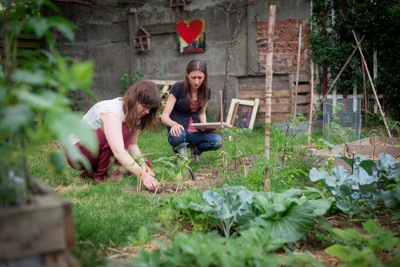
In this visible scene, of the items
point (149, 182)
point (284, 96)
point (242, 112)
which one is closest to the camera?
point (149, 182)

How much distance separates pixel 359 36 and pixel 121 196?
6.00m

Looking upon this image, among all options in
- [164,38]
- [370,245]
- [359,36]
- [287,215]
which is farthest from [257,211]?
[164,38]

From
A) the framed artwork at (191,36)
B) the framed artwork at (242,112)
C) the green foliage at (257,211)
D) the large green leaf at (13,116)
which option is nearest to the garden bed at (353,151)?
the green foliage at (257,211)

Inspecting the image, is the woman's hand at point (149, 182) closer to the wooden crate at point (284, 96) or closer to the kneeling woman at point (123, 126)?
the kneeling woman at point (123, 126)

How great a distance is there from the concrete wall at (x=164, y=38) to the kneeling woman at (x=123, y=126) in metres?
4.64

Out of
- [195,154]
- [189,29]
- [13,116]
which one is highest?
[189,29]

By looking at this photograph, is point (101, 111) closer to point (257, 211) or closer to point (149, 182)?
point (149, 182)

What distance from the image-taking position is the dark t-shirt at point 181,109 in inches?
192

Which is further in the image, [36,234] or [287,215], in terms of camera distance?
[287,215]

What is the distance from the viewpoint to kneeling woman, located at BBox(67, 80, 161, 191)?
11.6 ft

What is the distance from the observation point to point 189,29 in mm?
8586

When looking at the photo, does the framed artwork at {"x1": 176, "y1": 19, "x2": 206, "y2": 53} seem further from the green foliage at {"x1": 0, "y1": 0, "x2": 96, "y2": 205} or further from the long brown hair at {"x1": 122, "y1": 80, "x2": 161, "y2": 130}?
the green foliage at {"x1": 0, "y1": 0, "x2": 96, "y2": 205}

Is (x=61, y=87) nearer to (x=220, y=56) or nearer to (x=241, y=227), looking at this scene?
(x=241, y=227)

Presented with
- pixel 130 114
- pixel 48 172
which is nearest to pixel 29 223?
pixel 130 114
